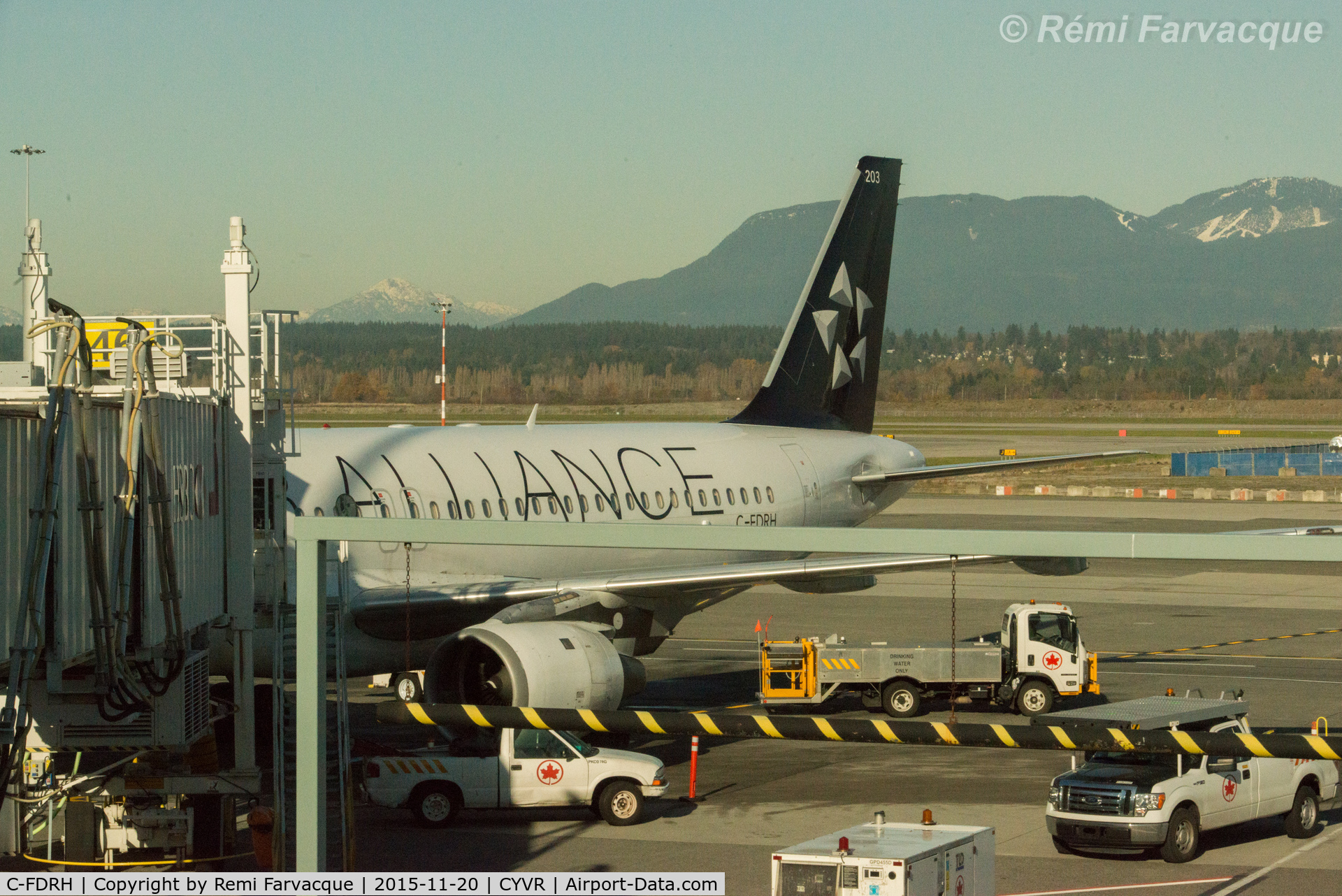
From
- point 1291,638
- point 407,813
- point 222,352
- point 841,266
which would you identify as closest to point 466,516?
point 407,813

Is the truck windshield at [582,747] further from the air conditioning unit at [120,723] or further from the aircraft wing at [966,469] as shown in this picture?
the aircraft wing at [966,469]

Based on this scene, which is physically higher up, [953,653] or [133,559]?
[133,559]

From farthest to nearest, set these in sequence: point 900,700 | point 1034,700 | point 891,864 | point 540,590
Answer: point 1034,700 < point 900,700 < point 540,590 < point 891,864

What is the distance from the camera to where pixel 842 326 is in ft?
120

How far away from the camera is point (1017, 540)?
8242 millimetres

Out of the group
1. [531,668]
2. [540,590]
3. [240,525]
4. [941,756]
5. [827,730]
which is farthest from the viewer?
[941,756]

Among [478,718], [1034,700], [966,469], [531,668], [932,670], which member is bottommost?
[1034,700]

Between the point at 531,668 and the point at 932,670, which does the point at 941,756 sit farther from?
the point at 531,668

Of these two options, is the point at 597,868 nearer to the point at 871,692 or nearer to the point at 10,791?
the point at 10,791

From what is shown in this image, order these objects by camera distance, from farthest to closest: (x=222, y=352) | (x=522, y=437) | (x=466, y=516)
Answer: (x=522, y=437)
(x=466, y=516)
(x=222, y=352)

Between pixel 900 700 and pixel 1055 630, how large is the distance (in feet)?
11.2

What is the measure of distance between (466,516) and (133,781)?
445 inches

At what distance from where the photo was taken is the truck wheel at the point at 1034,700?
2730 centimetres

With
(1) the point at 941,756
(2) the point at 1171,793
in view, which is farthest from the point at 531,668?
(2) the point at 1171,793
